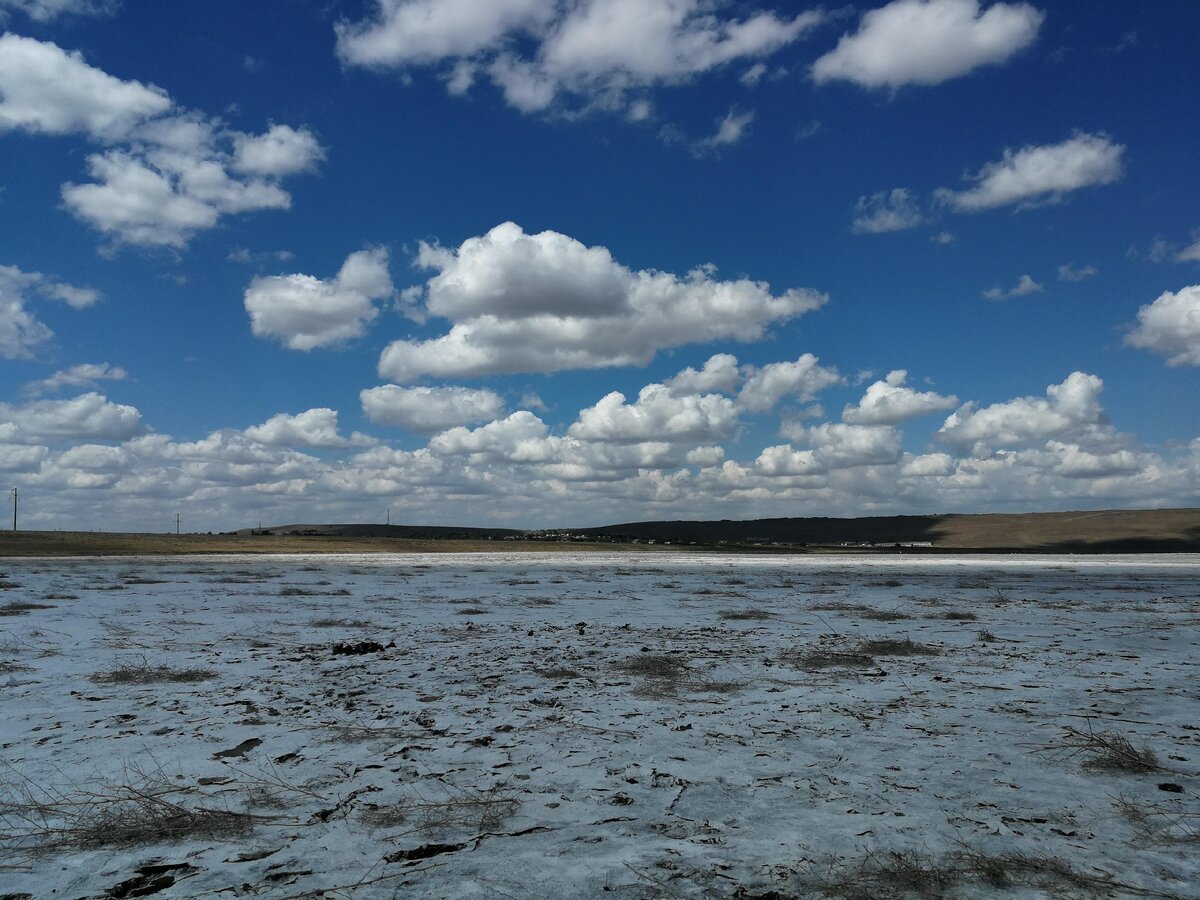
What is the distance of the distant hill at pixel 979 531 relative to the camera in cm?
11431

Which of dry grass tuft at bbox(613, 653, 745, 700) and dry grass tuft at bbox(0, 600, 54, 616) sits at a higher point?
dry grass tuft at bbox(613, 653, 745, 700)

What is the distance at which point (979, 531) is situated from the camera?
14100 cm

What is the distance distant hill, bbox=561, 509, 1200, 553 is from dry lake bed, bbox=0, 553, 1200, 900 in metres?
115

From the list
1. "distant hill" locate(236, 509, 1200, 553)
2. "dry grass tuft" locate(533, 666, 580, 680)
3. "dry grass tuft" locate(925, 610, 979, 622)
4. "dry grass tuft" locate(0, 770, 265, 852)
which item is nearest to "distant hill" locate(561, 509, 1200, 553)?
"distant hill" locate(236, 509, 1200, 553)

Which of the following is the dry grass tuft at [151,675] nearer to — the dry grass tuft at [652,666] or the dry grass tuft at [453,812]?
the dry grass tuft at [652,666]

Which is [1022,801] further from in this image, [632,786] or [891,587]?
[891,587]

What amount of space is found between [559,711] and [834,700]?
3.07 meters

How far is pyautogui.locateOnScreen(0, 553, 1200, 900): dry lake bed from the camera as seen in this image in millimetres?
4281

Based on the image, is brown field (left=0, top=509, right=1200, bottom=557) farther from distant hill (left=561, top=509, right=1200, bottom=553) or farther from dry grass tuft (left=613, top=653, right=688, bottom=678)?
dry grass tuft (left=613, top=653, right=688, bottom=678)

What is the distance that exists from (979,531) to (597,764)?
153m

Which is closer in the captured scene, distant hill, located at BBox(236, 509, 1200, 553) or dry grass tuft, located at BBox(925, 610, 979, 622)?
dry grass tuft, located at BBox(925, 610, 979, 622)

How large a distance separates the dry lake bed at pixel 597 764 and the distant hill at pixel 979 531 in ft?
376

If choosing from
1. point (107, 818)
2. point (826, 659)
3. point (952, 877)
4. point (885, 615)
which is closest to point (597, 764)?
point (952, 877)

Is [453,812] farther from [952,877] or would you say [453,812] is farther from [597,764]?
[952,877]
